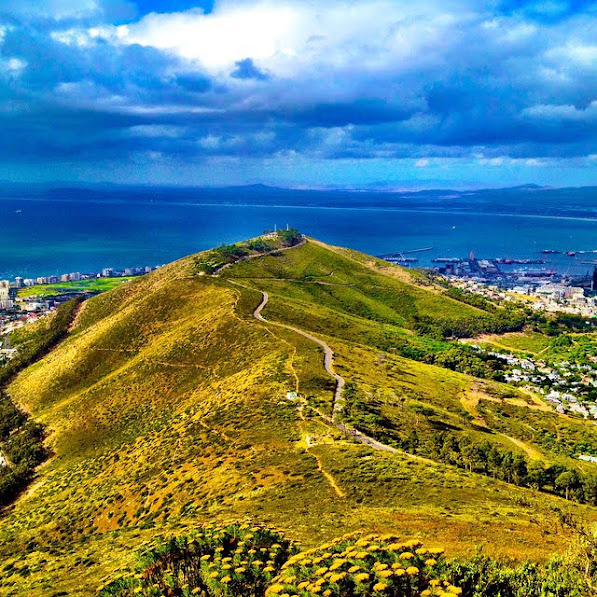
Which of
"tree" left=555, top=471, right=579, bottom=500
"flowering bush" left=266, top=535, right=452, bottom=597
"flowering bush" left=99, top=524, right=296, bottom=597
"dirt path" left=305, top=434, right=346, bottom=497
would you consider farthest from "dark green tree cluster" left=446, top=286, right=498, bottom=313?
"flowering bush" left=266, top=535, right=452, bottom=597

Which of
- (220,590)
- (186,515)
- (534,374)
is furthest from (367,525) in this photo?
(534,374)

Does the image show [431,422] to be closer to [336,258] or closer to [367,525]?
[367,525]

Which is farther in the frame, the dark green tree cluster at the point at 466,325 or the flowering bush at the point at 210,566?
the dark green tree cluster at the point at 466,325

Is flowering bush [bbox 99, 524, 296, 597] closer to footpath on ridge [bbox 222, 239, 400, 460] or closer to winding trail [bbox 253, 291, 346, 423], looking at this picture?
footpath on ridge [bbox 222, 239, 400, 460]

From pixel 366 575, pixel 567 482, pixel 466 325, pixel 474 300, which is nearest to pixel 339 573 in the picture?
pixel 366 575

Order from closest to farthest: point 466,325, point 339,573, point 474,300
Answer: point 339,573
point 466,325
point 474,300

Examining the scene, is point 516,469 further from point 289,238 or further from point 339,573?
point 289,238

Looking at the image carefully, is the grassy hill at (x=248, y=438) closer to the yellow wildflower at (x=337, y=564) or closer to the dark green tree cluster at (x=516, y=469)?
the dark green tree cluster at (x=516, y=469)

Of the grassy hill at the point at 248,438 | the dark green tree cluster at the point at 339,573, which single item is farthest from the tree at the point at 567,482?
the dark green tree cluster at the point at 339,573
